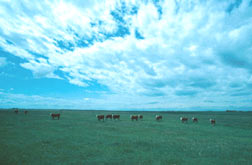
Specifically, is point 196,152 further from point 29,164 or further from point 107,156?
point 29,164

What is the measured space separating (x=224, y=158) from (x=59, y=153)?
11214mm

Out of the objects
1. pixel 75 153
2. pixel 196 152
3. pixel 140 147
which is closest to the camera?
pixel 75 153

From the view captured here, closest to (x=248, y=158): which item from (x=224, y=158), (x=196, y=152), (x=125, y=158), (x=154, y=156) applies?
(x=224, y=158)

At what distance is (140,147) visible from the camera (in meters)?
13.0

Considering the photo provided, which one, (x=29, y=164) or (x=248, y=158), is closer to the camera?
(x=29, y=164)

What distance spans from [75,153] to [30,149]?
3438 mm

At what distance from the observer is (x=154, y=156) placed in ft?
35.3

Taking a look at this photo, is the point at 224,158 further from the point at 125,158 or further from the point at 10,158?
the point at 10,158

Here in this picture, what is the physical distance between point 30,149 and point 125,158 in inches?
274

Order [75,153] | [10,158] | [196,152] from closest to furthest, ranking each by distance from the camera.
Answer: [10,158] → [75,153] → [196,152]

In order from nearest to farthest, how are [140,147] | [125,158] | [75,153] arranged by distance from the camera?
[125,158] < [75,153] < [140,147]

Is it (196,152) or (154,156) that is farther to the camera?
(196,152)

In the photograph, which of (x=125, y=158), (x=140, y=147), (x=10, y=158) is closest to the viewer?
(x=10, y=158)

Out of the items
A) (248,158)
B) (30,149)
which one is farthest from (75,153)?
(248,158)
